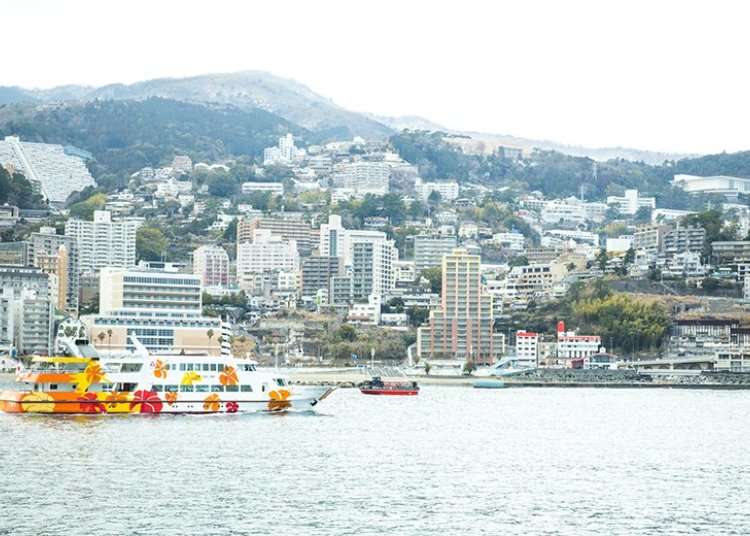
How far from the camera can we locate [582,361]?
17200cm

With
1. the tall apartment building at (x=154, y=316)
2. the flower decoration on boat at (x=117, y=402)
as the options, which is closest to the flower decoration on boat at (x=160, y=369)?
the flower decoration on boat at (x=117, y=402)

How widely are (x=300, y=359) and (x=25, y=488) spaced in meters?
119

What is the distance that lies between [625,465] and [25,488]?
78.5ft

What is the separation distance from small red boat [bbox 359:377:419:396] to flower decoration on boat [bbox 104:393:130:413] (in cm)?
4839

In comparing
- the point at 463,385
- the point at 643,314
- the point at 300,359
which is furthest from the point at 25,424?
the point at 643,314

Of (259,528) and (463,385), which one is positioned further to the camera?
(463,385)

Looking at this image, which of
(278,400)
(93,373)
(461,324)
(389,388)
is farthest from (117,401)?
(461,324)

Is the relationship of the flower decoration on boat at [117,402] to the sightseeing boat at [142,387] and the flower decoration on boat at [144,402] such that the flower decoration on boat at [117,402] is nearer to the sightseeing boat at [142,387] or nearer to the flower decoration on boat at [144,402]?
the sightseeing boat at [142,387]

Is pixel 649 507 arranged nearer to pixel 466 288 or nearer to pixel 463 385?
pixel 463 385

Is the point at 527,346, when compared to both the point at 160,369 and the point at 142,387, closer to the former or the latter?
the point at 160,369

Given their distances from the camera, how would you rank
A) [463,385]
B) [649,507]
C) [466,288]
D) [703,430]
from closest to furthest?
[649,507] < [703,430] < [463,385] < [466,288]

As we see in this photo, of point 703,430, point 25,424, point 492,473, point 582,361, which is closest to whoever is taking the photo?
point 492,473

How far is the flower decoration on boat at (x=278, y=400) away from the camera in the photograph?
88375 millimetres

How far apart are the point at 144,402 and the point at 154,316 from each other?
72014 millimetres
